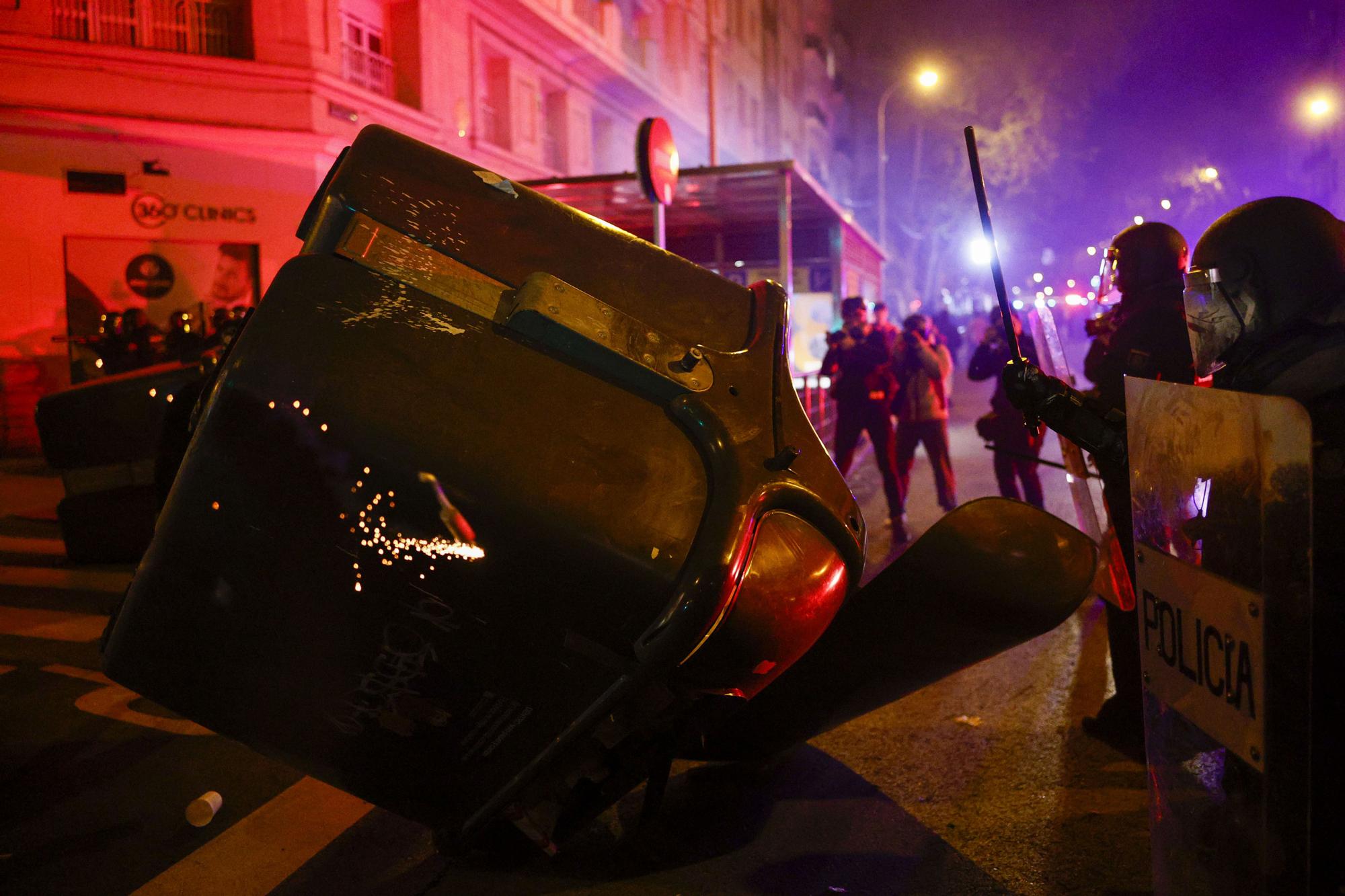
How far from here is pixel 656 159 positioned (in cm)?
722

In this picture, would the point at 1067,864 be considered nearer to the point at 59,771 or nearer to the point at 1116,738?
the point at 1116,738

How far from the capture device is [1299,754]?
1427 mm

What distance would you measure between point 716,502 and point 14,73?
15198 millimetres

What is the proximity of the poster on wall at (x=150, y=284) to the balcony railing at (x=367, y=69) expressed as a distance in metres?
3.72

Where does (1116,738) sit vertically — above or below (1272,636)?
below

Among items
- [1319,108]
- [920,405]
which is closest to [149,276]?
[920,405]

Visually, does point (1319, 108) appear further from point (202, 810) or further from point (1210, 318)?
point (202, 810)

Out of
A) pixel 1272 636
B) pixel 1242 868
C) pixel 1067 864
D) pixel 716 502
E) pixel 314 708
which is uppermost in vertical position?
pixel 716 502

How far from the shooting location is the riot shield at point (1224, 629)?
1427mm

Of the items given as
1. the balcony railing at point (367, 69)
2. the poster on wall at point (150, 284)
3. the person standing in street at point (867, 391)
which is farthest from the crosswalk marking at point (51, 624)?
the balcony railing at point (367, 69)

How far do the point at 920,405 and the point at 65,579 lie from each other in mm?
6746

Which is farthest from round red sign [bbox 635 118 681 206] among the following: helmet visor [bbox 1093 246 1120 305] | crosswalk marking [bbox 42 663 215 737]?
crosswalk marking [bbox 42 663 215 737]

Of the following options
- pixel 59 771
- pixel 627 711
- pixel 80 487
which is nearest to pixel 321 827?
pixel 59 771

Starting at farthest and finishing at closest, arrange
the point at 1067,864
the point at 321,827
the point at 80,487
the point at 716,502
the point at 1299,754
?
the point at 80,487, the point at 321,827, the point at 1067,864, the point at 716,502, the point at 1299,754
